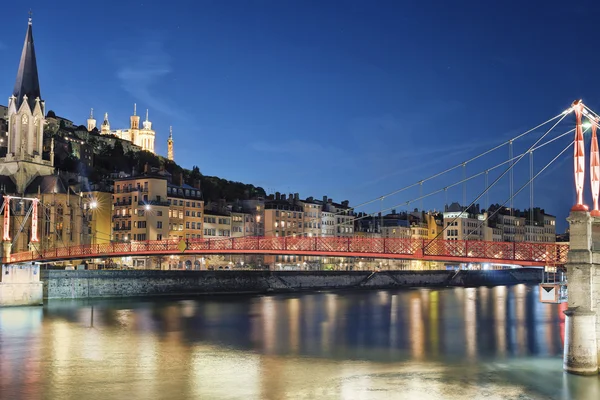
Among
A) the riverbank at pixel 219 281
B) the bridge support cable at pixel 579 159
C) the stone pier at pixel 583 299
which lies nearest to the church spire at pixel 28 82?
the riverbank at pixel 219 281

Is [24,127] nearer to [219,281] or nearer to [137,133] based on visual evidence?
[219,281]

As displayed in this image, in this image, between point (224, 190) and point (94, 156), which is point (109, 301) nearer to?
point (224, 190)

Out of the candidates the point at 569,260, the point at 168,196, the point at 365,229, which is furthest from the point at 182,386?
the point at 365,229

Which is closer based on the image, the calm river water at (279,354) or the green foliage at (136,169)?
the calm river water at (279,354)

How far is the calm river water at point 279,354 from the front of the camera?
67.4ft

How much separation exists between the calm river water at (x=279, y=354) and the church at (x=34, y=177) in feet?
92.7

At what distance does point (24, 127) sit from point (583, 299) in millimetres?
72701

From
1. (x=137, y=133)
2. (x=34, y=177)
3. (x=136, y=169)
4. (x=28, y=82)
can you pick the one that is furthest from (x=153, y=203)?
(x=137, y=133)

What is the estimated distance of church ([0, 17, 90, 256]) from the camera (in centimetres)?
7488

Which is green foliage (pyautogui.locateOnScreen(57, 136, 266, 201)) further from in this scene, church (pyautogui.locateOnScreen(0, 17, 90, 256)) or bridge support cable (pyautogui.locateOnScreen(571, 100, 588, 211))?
bridge support cable (pyautogui.locateOnScreen(571, 100, 588, 211))

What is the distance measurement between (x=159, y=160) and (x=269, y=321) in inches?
4537

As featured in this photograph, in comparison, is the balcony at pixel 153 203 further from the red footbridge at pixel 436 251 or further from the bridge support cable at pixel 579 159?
the bridge support cable at pixel 579 159

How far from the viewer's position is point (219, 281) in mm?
63438

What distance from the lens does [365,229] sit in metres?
118
